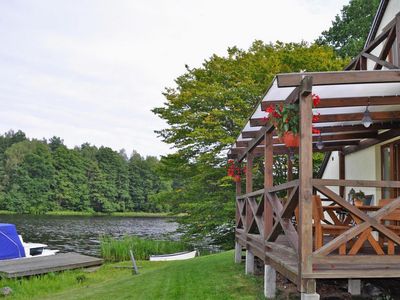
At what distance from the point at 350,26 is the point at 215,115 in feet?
47.5

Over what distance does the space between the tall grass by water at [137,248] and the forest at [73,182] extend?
33.6 meters

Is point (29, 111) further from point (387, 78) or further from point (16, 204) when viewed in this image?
point (387, 78)

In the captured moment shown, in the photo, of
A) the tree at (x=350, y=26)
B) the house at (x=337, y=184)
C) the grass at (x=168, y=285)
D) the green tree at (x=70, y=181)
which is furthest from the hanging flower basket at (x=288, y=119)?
the green tree at (x=70, y=181)

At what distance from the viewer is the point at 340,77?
4.43 metres

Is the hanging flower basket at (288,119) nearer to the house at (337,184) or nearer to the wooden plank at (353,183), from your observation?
the house at (337,184)

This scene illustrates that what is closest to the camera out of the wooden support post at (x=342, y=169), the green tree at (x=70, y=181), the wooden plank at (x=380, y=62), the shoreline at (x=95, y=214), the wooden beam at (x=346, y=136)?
the wooden plank at (x=380, y=62)

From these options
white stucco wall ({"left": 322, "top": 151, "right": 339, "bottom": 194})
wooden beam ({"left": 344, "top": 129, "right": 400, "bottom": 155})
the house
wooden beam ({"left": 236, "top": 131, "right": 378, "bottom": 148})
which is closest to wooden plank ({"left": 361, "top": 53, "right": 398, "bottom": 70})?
the house

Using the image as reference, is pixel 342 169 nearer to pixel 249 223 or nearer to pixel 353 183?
pixel 249 223

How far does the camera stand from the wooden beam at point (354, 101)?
543cm

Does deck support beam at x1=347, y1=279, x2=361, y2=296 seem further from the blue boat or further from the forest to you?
the forest

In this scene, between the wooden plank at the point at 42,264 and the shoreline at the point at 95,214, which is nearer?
the wooden plank at the point at 42,264

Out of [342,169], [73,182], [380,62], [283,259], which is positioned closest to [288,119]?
[283,259]

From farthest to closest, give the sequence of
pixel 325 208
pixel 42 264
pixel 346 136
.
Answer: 1. pixel 42 264
2. pixel 346 136
3. pixel 325 208

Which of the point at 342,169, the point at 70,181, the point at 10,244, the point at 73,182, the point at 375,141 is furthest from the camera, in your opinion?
the point at 73,182
